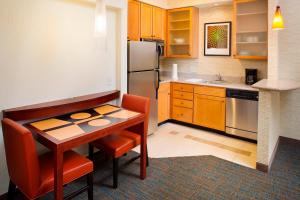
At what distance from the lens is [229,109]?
4121 millimetres

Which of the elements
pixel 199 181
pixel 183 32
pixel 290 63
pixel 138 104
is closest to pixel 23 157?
pixel 138 104

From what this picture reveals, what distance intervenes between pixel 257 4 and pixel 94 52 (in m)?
2.97

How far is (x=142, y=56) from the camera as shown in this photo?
3.85 metres

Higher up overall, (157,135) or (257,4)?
(257,4)

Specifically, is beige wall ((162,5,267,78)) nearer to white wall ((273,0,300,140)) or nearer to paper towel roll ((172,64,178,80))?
paper towel roll ((172,64,178,80))

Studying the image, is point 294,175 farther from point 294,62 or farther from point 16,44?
point 16,44

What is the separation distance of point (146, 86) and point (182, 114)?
3.92 feet

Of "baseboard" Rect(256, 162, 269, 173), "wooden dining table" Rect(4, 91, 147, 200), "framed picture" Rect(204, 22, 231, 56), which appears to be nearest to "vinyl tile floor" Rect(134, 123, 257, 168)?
"baseboard" Rect(256, 162, 269, 173)

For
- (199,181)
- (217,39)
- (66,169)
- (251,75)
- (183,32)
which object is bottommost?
(199,181)

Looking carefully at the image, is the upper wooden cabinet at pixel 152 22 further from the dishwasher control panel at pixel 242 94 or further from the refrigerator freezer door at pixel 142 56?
the dishwasher control panel at pixel 242 94

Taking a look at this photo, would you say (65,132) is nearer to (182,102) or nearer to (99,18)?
(99,18)

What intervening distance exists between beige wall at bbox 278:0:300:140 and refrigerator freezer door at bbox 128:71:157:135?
2111 mm

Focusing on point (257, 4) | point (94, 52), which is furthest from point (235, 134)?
point (94, 52)

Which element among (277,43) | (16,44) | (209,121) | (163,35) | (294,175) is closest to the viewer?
(16,44)
